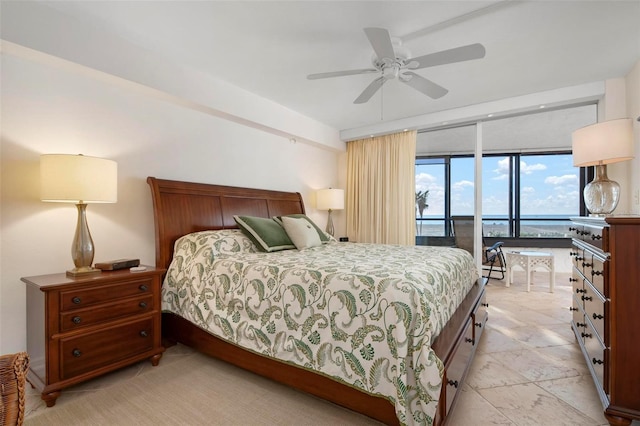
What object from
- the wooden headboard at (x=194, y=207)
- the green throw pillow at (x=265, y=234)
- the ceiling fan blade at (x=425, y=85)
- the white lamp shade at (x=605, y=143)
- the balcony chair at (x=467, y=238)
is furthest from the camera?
the balcony chair at (x=467, y=238)

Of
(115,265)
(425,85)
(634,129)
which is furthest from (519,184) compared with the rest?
(115,265)

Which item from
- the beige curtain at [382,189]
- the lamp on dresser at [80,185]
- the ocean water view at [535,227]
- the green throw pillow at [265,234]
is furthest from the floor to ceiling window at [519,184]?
the lamp on dresser at [80,185]

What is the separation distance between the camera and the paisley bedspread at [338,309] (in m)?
1.44

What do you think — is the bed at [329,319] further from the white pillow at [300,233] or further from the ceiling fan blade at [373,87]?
the ceiling fan blade at [373,87]

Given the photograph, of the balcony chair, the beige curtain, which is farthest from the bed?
the beige curtain

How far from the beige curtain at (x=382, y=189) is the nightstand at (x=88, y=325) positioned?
11.3ft

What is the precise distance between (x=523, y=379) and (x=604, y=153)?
1759 mm

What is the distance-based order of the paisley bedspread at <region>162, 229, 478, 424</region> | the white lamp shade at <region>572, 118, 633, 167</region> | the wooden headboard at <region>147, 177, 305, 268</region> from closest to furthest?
the paisley bedspread at <region>162, 229, 478, 424</region>, the white lamp shade at <region>572, 118, 633, 167</region>, the wooden headboard at <region>147, 177, 305, 268</region>

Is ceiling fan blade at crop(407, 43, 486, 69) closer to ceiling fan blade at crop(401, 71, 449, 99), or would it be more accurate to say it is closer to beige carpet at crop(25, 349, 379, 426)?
ceiling fan blade at crop(401, 71, 449, 99)

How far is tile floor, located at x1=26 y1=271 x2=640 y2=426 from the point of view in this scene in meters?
1.75

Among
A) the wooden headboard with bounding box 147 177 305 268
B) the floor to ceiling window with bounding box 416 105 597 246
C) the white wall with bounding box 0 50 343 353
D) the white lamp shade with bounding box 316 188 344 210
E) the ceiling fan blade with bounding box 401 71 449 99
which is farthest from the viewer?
the floor to ceiling window with bounding box 416 105 597 246

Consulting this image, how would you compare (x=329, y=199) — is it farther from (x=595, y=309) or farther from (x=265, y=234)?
(x=595, y=309)

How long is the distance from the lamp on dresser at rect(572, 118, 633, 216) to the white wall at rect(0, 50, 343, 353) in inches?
130

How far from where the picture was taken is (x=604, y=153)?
231 cm
